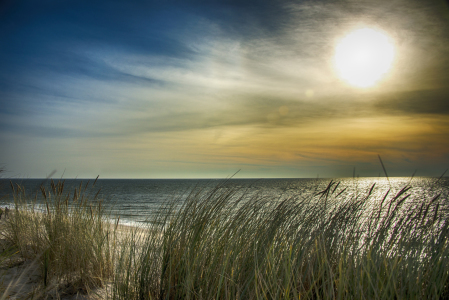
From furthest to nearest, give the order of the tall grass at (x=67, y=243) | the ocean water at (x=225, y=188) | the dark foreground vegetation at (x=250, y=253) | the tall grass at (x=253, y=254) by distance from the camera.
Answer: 1. the ocean water at (x=225, y=188)
2. the tall grass at (x=67, y=243)
3. the tall grass at (x=253, y=254)
4. the dark foreground vegetation at (x=250, y=253)

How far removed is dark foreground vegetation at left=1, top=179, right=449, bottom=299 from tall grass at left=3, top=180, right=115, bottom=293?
0.02 metres

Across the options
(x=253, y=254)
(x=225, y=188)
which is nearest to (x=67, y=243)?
(x=225, y=188)

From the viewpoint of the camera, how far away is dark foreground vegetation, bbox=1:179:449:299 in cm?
209

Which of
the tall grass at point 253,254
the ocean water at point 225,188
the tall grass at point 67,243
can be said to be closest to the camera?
the tall grass at point 253,254

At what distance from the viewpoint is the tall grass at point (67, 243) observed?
328 cm

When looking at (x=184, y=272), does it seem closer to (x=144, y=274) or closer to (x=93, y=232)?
(x=144, y=274)

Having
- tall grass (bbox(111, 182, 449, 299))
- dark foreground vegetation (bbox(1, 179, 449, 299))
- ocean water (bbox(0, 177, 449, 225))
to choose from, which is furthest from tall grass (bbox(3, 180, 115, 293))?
tall grass (bbox(111, 182, 449, 299))

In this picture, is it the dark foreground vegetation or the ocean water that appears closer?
the dark foreground vegetation

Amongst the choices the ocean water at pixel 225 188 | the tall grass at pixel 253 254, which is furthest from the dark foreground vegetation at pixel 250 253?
the ocean water at pixel 225 188

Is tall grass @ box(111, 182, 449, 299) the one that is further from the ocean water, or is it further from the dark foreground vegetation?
the ocean water

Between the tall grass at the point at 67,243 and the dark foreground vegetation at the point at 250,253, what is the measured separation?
16mm

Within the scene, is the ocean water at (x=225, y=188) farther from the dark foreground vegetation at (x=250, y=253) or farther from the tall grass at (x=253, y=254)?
the tall grass at (x=253, y=254)

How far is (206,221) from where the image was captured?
9.35 feet

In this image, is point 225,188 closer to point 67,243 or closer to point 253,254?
point 253,254
